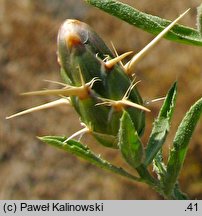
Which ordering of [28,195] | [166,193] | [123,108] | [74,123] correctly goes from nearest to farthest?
[123,108] < [166,193] < [28,195] < [74,123]

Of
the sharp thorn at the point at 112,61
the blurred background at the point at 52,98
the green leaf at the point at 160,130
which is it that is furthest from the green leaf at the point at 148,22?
the blurred background at the point at 52,98

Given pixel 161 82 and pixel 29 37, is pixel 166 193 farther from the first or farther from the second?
pixel 29 37

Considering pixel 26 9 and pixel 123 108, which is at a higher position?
pixel 123 108

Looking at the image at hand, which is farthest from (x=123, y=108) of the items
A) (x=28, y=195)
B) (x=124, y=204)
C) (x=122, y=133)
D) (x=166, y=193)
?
(x=28, y=195)

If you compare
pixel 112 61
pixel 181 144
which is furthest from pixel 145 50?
pixel 181 144

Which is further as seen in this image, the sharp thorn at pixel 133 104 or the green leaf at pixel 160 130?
the green leaf at pixel 160 130

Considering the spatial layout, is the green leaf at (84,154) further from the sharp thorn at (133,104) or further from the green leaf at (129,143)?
the sharp thorn at (133,104)

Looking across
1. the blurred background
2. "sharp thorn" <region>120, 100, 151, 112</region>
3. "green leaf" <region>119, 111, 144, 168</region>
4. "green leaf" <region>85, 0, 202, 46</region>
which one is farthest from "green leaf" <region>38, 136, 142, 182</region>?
the blurred background
